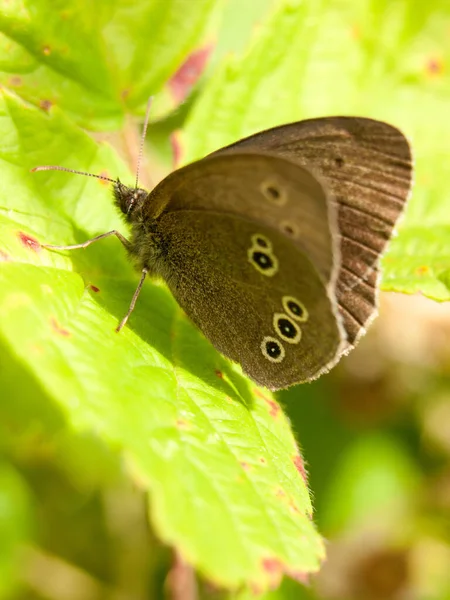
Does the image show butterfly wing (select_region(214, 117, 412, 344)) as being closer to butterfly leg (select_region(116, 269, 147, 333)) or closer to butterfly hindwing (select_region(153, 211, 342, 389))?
butterfly hindwing (select_region(153, 211, 342, 389))

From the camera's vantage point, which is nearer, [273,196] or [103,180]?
[273,196]

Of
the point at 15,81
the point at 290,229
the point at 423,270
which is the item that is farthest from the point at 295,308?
the point at 15,81

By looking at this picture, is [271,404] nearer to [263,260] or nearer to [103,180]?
[263,260]

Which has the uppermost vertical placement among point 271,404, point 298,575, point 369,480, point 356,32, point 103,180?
point 356,32

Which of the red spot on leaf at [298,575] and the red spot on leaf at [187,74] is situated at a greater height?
the red spot on leaf at [187,74]

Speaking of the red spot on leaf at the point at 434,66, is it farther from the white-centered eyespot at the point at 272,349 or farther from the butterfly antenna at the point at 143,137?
the white-centered eyespot at the point at 272,349

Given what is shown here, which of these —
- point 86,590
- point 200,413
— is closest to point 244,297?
point 200,413

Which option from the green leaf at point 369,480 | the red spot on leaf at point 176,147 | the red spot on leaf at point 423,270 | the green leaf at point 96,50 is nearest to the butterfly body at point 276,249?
the red spot on leaf at point 423,270
